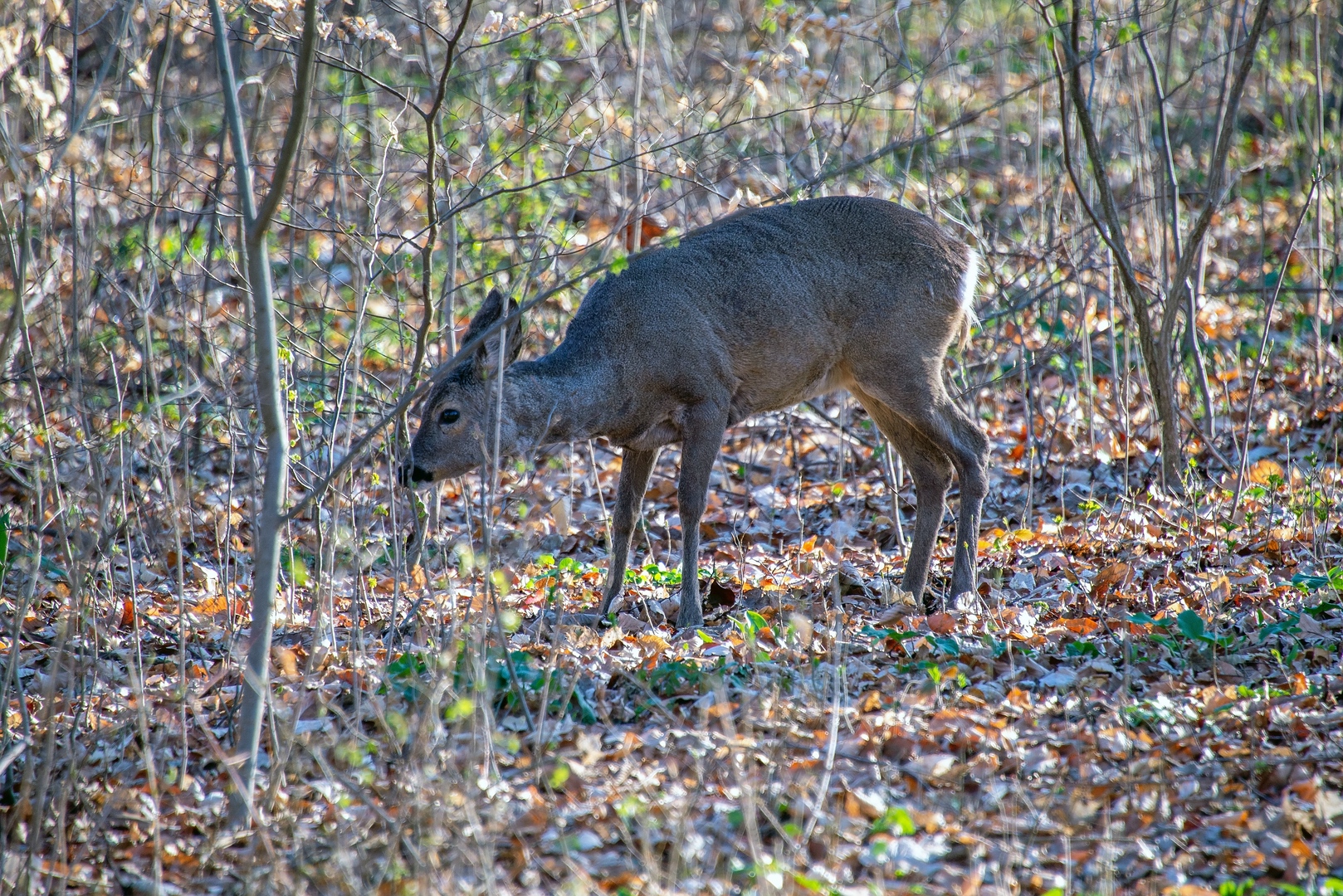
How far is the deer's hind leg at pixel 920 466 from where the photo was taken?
21.9 ft

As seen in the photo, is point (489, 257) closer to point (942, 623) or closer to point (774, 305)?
point (774, 305)

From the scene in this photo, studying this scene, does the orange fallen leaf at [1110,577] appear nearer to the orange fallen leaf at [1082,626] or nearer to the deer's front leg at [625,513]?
the orange fallen leaf at [1082,626]

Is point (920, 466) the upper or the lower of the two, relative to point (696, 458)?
upper

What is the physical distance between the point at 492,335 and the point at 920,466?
2.55 metres

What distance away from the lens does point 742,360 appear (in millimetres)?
6551

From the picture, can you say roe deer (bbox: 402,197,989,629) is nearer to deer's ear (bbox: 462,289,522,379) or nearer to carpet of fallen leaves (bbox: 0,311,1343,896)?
deer's ear (bbox: 462,289,522,379)

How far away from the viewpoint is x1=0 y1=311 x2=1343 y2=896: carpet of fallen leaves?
358 cm

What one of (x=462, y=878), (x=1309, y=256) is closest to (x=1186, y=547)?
(x=1309, y=256)

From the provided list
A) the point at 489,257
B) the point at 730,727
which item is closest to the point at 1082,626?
the point at 730,727

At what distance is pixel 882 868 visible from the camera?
3.55m

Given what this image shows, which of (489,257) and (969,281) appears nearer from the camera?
(969,281)

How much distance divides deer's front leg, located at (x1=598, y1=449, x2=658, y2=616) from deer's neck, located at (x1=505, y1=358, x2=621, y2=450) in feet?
1.48

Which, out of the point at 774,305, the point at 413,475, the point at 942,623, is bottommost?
the point at 942,623

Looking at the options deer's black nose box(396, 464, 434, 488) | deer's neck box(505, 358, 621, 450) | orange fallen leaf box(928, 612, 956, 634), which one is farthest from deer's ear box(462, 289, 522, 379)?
orange fallen leaf box(928, 612, 956, 634)
